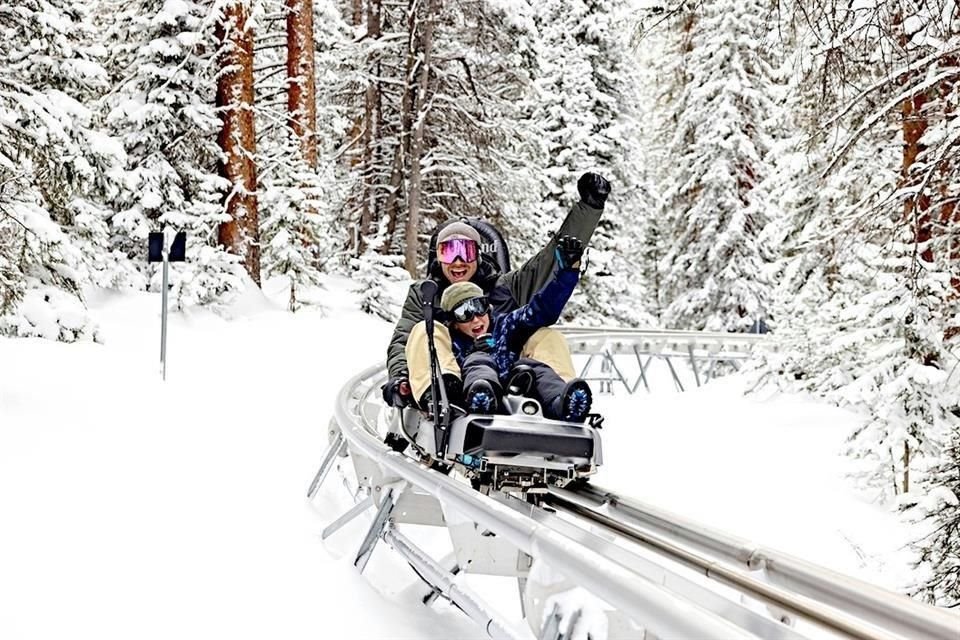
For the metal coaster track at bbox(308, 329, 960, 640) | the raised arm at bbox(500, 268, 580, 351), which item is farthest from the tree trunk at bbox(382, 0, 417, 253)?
the metal coaster track at bbox(308, 329, 960, 640)

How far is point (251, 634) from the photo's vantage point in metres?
3.80

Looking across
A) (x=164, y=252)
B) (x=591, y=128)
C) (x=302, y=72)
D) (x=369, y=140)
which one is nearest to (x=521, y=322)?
(x=164, y=252)

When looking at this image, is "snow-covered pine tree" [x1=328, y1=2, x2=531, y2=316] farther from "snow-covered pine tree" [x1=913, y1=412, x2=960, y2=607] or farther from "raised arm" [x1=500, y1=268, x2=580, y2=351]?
"snow-covered pine tree" [x1=913, y1=412, x2=960, y2=607]

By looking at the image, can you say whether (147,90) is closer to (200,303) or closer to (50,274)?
(200,303)

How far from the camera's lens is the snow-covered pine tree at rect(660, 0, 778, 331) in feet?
92.2

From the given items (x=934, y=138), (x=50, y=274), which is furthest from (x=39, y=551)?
(x=50, y=274)

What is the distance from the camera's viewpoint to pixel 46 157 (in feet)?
34.7

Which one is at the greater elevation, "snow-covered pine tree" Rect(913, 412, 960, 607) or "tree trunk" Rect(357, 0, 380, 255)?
"tree trunk" Rect(357, 0, 380, 255)

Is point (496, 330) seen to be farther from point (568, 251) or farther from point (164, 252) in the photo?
point (164, 252)

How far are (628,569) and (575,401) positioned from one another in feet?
7.82

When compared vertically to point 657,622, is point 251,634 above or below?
below

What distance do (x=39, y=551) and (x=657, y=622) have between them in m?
3.69

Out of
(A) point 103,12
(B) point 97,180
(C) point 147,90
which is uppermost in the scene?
(A) point 103,12

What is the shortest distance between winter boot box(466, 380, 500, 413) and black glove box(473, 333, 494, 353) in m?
0.83
